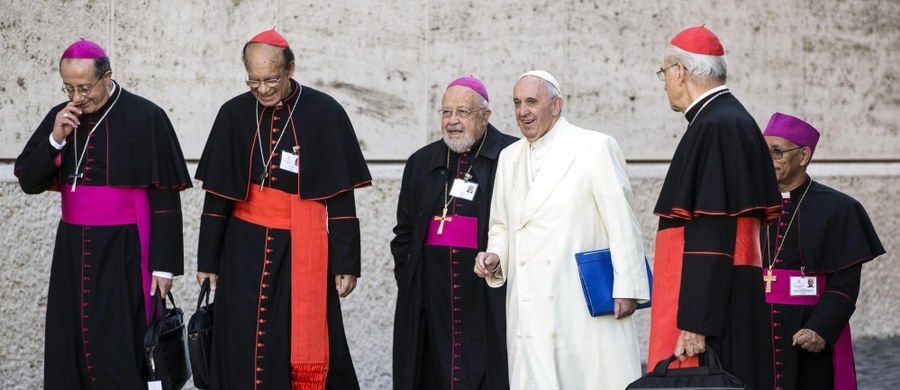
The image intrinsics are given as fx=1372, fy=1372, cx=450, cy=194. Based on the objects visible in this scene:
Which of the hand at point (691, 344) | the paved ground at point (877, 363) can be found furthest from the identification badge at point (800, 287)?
the paved ground at point (877, 363)

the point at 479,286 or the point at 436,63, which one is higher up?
the point at 436,63

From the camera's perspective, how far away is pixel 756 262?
15.1ft

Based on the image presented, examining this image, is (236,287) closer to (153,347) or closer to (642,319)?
(153,347)

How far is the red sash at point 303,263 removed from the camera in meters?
6.11

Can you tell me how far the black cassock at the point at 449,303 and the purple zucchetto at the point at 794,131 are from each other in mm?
1408

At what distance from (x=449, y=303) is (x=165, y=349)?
4.84 feet

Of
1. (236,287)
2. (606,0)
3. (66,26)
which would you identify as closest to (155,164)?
(236,287)

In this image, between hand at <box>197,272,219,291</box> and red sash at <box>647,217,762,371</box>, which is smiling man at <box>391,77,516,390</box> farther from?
red sash at <box>647,217,762,371</box>

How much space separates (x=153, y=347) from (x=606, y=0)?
417 cm

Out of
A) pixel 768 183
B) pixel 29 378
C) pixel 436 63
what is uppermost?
pixel 436 63

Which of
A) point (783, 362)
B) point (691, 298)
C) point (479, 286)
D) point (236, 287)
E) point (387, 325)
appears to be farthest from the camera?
point (387, 325)

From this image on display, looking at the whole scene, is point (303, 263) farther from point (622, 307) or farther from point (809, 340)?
point (809, 340)

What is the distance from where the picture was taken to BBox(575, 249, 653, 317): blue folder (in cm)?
544

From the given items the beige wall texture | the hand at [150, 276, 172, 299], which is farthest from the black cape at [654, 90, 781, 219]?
the beige wall texture
